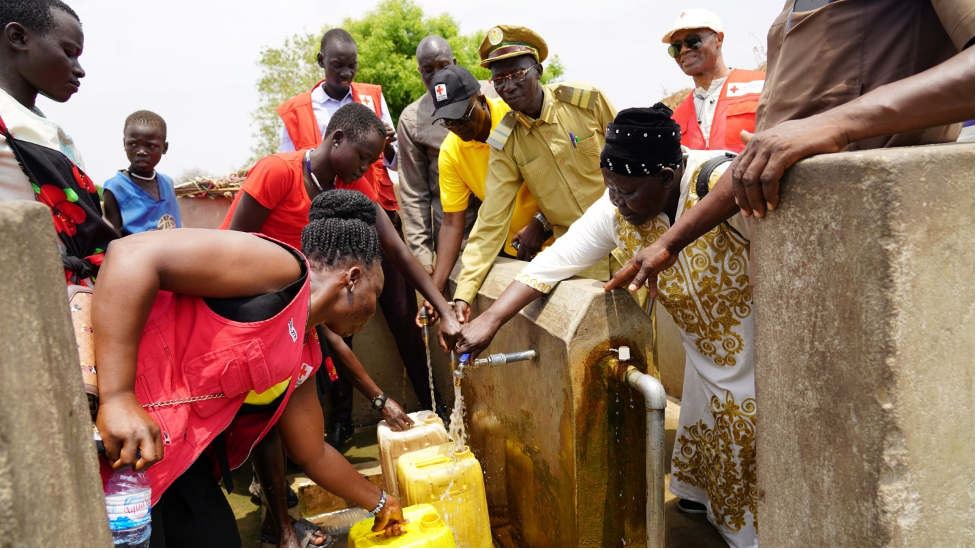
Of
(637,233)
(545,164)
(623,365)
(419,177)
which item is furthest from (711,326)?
(419,177)

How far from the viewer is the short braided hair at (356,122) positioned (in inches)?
133

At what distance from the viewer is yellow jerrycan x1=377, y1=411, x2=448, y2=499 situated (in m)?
3.22

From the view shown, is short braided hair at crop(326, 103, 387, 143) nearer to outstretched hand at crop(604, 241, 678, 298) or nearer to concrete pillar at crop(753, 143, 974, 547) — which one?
outstretched hand at crop(604, 241, 678, 298)

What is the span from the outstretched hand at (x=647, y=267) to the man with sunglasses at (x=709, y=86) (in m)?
1.76

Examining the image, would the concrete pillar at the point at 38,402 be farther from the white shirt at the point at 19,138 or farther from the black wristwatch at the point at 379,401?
the black wristwatch at the point at 379,401

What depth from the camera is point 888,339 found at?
1.18m

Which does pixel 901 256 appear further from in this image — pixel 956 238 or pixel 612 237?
pixel 612 237

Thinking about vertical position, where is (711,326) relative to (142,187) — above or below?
below

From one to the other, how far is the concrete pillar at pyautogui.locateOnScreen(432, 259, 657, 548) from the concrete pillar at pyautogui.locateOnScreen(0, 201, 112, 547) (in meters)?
1.75

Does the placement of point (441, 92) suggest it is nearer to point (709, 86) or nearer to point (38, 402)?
point (709, 86)

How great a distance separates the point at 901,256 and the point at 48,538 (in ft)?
5.06

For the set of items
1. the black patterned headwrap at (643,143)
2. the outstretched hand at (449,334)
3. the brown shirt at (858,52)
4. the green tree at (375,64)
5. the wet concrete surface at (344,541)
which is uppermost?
the green tree at (375,64)

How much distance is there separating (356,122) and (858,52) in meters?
2.40

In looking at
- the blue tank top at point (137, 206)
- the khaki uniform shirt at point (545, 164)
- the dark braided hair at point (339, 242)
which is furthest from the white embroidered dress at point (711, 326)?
the blue tank top at point (137, 206)
